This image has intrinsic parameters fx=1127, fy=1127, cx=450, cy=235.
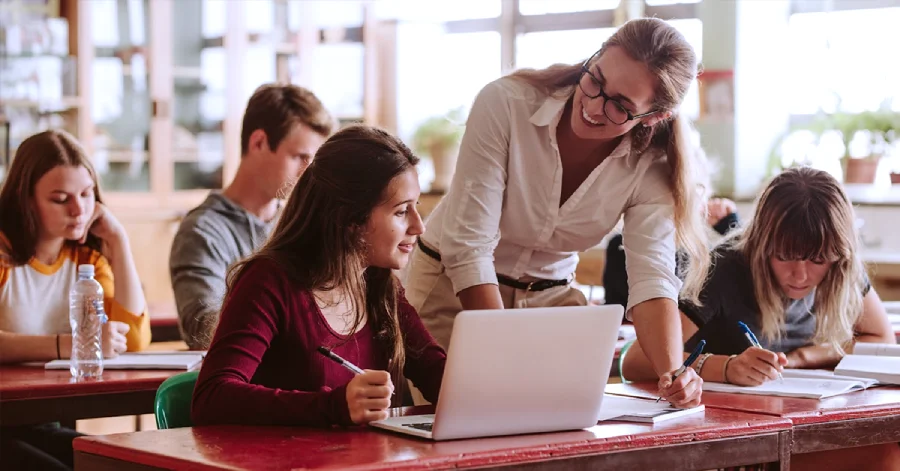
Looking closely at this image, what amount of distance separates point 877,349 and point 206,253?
1651mm

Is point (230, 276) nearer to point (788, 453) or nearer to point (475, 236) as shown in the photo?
point (475, 236)

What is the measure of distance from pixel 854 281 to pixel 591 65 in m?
0.85

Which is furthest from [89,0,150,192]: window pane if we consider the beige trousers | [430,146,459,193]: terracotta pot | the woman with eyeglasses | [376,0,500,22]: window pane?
→ the woman with eyeglasses

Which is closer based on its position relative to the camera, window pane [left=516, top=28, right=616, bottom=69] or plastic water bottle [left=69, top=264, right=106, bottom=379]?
plastic water bottle [left=69, top=264, right=106, bottom=379]

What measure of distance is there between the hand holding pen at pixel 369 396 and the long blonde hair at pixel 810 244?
3.92ft

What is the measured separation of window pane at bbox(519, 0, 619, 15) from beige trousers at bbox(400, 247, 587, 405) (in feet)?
12.2

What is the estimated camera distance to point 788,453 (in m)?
1.72

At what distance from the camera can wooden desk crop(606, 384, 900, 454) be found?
1784 millimetres

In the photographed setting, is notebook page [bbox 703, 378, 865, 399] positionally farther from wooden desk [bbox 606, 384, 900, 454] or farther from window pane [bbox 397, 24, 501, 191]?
window pane [bbox 397, 24, 501, 191]

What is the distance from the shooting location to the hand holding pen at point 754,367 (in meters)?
2.14

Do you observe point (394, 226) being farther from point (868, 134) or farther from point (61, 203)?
point (868, 134)

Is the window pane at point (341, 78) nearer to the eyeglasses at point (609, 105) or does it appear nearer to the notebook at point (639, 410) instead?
the eyeglasses at point (609, 105)

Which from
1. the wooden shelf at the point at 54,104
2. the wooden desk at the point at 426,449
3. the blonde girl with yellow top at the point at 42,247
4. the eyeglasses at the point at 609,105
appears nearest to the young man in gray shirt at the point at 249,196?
the blonde girl with yellow top at the point at 42,247

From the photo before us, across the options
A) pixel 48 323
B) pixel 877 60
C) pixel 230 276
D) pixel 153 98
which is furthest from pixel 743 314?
pixel 153 98
